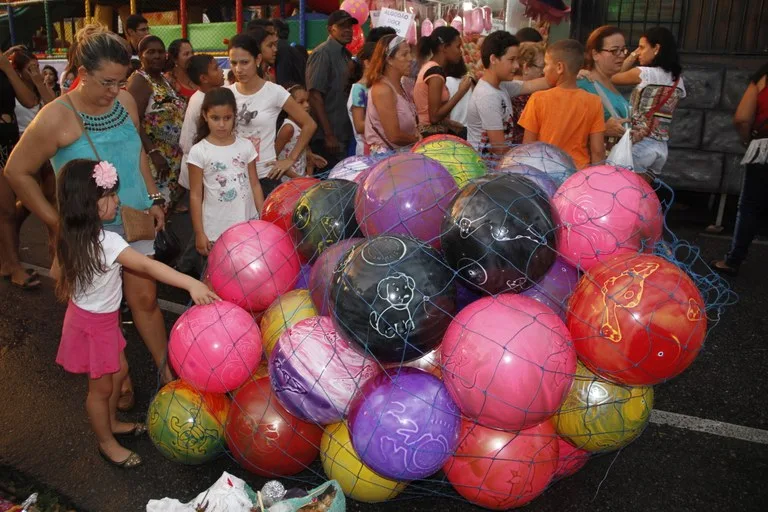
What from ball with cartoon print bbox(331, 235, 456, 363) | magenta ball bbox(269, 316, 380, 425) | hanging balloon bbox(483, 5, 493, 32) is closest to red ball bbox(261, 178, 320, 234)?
magenta ball bbox(269, 316, 380, 425)

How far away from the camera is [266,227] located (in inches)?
133

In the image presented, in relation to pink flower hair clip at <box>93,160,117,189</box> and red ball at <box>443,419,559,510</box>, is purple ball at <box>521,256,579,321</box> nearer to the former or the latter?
red ball at <box>443,419,559,510</box>

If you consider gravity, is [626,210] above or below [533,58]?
below

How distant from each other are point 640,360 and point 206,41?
11596 millimetres

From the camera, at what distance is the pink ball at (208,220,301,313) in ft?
10.6

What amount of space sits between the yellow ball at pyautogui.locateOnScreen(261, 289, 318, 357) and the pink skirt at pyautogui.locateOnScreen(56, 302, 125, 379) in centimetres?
76

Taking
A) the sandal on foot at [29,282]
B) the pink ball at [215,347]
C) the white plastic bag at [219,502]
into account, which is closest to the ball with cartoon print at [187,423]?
the pink ball at [215,347]

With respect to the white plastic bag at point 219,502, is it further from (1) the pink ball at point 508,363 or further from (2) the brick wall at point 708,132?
(2) the brick wall at point 708,132

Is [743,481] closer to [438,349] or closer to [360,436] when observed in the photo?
[438,349]

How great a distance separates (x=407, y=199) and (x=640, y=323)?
3.75ft

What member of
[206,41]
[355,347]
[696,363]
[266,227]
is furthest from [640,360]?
[206,41]

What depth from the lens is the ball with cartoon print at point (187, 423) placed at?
3000mm

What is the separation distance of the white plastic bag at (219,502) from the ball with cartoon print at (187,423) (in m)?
0.46

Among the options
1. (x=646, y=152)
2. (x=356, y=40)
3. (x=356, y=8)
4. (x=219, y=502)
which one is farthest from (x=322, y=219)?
(x=356, y=40)
